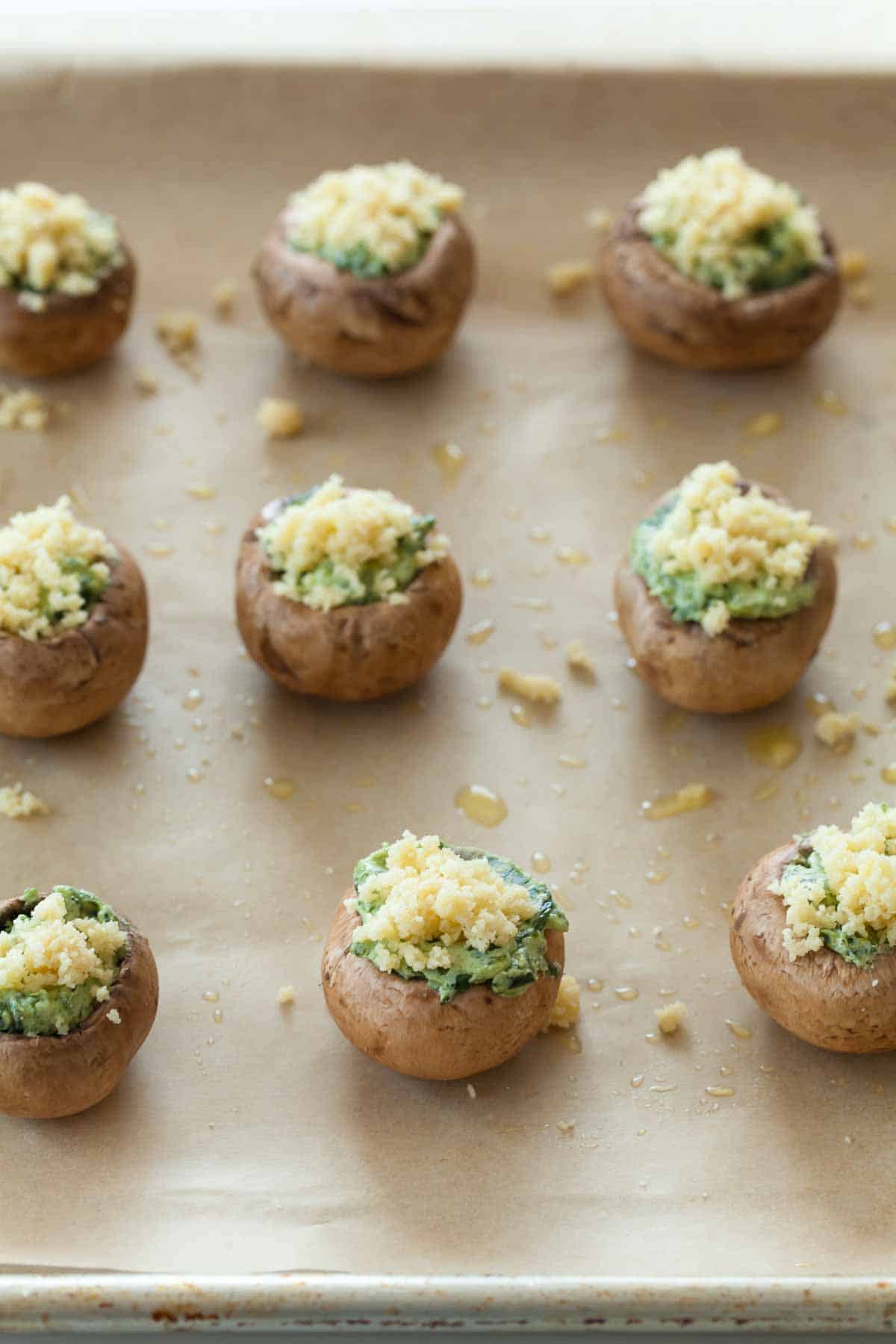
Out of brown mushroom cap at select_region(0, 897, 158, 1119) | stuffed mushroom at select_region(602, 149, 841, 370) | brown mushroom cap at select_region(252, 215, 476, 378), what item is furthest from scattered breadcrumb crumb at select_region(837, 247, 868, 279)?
brown mushroom cap at select_region(0, 897, 158, 1119)

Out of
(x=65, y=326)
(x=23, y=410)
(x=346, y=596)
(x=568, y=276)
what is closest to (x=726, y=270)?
(x=568, y=276)

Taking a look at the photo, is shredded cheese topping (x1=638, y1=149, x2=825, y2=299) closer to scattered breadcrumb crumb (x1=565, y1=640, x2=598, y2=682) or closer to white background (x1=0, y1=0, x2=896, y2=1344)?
white background (x1=0, y1=0, x2=896, y2=1344)

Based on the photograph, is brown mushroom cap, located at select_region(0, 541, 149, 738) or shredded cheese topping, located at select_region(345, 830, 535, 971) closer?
shredded cheese topping, located at select_region(345, 830, 535, 971)

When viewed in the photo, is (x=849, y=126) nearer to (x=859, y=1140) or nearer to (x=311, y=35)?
(x=311, y=35)

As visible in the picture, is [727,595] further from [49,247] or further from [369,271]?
[49,247]

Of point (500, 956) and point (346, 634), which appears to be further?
point (346, 634)

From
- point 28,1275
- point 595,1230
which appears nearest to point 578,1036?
point 595,1230

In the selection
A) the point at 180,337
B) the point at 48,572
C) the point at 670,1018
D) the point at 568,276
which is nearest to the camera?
the point at 670,1018
